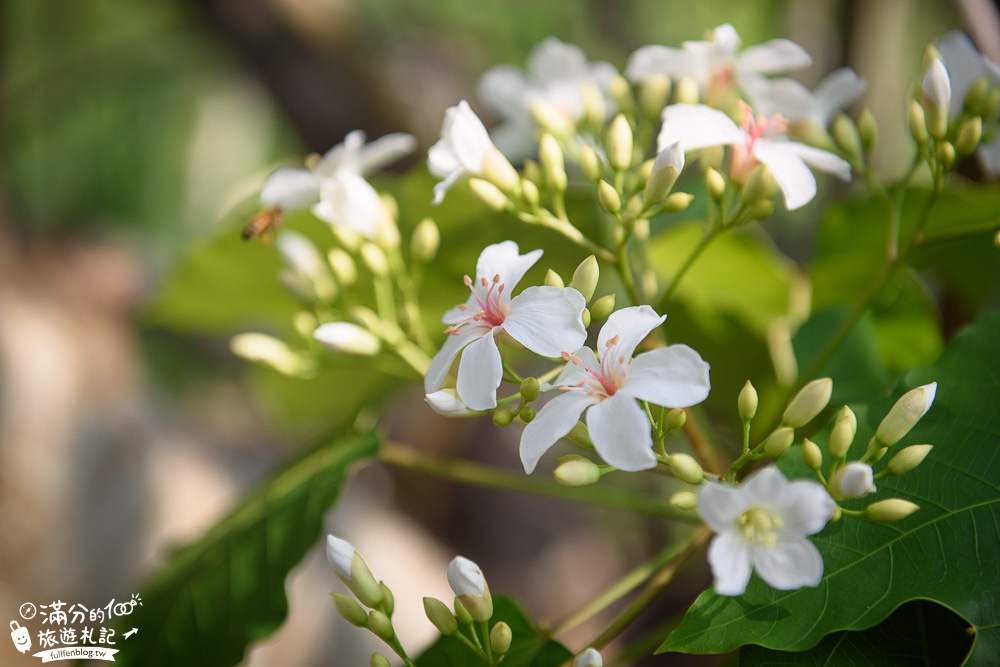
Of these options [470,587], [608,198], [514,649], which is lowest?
[514,649]

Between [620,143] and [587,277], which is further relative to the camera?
[620,143]

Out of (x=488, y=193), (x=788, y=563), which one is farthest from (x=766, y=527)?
(x=488, y=193)

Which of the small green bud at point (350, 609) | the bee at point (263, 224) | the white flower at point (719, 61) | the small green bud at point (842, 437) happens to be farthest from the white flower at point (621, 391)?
the bee at point (263, 224)

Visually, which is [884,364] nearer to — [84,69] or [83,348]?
[83,348]

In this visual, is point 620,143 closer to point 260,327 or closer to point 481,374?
point 481,374

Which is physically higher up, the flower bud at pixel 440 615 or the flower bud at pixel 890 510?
the flower bud at pixel 890 510

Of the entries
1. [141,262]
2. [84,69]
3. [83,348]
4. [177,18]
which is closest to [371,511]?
[83,348]

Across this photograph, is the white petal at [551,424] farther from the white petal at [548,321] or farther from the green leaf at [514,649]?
the green leaf at [514,649]
